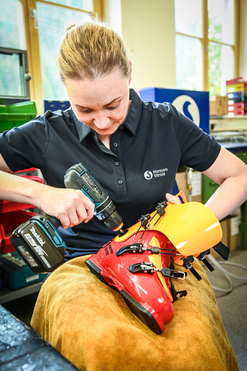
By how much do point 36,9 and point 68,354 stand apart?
2800 mm

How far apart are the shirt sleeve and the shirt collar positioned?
0.11 metres

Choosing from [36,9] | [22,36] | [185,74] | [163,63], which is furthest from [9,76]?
[185,74]

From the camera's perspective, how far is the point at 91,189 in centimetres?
86

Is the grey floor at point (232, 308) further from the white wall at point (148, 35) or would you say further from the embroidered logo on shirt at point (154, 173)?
the white wall at point (148, 35)

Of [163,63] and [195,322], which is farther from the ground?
[163,63]

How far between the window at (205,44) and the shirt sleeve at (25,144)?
310cm

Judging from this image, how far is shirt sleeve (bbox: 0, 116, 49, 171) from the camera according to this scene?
986 mm

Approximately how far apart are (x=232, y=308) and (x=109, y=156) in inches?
60.8

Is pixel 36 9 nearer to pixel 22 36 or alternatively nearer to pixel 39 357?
pixel 22 36

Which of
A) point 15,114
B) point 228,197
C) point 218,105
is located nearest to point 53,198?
point 228,197

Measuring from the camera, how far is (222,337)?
0.82 metres

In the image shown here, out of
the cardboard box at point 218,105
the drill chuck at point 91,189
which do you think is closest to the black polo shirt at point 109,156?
the drill chuck at point 91,189

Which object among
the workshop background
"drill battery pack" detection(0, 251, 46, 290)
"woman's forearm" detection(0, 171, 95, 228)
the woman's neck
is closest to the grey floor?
the workshop background

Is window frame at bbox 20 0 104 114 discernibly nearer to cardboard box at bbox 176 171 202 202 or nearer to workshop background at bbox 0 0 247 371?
workshop background at bbox 0 0 247 371
